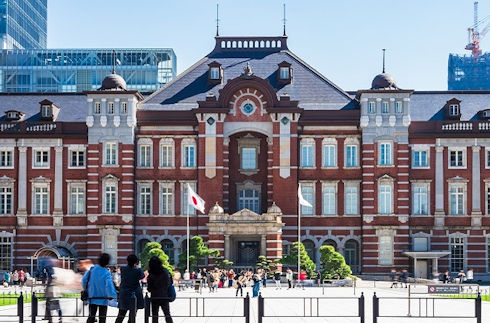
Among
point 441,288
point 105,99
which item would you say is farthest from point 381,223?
point 441,288

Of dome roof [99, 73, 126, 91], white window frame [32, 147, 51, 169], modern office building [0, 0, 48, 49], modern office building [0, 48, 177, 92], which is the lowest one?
white window frame [32, 147, 51, 169]

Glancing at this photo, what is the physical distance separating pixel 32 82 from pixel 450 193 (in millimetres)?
85888

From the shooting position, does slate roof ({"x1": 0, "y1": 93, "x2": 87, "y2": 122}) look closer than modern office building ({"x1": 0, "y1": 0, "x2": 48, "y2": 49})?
Yes

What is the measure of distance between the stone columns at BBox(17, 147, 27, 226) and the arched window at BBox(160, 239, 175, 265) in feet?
31.7

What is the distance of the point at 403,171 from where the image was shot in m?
74.8

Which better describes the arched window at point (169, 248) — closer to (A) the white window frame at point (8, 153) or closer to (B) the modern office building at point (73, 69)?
(A) the white window frame at point (8, 153)

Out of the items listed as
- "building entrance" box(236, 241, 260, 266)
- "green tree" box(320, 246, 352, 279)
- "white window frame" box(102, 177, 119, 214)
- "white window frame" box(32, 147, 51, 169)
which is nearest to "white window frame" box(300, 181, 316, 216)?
"building entrance" box(236, 241, 260, 266)

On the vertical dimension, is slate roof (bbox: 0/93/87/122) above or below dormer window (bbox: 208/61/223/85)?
below

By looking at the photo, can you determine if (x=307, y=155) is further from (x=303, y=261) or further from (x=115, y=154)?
(x=115, y=154)

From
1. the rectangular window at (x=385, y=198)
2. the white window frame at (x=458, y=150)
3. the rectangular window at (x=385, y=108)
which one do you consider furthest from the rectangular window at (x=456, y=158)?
the rectangular window at (x=385, y=108)

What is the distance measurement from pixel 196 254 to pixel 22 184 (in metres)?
13.7

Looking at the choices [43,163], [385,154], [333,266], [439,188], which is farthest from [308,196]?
[43,163]

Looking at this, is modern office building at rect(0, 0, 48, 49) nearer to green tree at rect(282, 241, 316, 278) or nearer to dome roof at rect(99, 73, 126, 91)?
dome roof at rect(99, 73, 126, 91)

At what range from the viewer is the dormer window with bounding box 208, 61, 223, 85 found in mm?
78188
